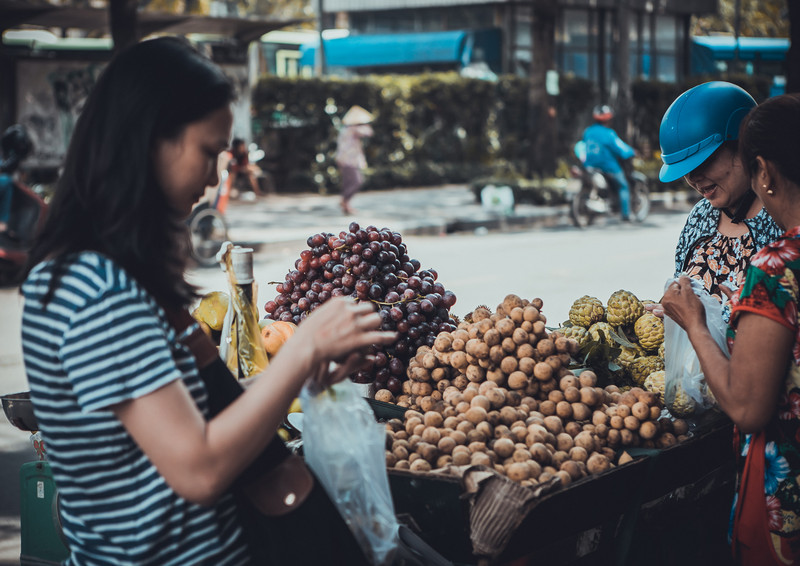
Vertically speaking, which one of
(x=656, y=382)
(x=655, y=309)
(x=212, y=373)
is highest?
(x=212, y=373)

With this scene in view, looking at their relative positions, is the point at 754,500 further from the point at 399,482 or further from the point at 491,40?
the point at 491,40

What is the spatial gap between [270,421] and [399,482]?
0.81 m

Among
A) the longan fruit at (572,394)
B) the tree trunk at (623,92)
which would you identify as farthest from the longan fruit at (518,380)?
the tree trunk at (623,92)

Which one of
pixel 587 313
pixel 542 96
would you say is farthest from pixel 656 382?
pixel 542 96

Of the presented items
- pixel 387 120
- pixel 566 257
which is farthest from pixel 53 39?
pixel 566 257

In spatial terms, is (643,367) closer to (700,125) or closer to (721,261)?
(721,261)

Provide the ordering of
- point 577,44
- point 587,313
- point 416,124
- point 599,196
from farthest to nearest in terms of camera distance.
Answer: point 577,44
point 416,124
point 599,196
point 587,313

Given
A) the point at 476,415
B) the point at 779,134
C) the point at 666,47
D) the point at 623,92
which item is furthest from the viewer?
the point at 666,47

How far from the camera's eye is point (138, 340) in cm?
144

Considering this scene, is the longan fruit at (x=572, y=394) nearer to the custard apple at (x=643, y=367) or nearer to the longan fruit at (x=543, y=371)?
the longan fruit at (x=543, y=371)

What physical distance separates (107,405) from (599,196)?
555 inches

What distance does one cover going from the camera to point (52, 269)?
4.86ft

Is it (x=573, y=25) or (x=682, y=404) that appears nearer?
(x=682, y=404)

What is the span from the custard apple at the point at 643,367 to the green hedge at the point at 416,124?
15.8 meters
